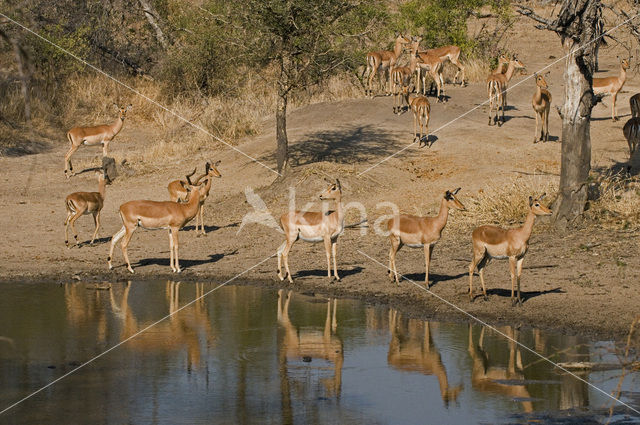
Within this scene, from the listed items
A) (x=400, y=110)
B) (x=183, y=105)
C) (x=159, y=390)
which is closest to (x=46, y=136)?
(x=183, y=105)

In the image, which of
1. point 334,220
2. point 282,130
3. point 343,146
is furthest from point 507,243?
point 343,146

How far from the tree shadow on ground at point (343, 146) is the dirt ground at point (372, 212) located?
2.0 inches

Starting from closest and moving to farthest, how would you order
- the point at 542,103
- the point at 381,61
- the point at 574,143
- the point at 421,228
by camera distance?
the point at 421,228 → the point at 574,143 → the point at 542,103 → the point at 381,61

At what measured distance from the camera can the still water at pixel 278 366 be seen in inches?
317

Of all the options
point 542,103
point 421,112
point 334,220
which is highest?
point 542,103

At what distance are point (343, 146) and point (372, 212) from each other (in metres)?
5.20

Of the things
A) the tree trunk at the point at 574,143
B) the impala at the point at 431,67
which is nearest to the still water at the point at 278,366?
the tree trunk at the point at 574,143

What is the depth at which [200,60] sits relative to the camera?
2967 centimetres

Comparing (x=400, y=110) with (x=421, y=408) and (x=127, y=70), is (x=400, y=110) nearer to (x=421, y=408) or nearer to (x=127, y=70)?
(x=127, y=70)

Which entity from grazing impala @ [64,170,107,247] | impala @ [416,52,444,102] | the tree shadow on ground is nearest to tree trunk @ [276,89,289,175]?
the tree shadow on ground

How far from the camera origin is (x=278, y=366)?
9500 mm

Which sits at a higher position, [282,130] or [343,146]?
[282,130]

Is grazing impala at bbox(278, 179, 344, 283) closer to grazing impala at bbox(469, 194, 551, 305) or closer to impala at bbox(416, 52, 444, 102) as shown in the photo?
grazing impala at bbox(469, 194, 551, 305)

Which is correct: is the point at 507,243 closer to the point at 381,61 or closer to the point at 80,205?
the point at 80,205
